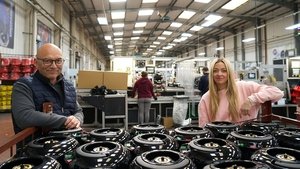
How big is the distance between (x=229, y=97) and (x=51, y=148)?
1.23 m

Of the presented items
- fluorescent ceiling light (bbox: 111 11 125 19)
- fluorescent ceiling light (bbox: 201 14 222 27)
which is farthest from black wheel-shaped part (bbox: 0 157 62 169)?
fluorescent ceiling light (bbox: 201 14 222 27)

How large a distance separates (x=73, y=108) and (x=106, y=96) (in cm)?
358

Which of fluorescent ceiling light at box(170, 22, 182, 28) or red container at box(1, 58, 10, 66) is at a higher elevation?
fluorescent ceiling light at box(170, 22, 182, 28)

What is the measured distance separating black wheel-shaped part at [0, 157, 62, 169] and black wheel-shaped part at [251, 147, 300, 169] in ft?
2.06

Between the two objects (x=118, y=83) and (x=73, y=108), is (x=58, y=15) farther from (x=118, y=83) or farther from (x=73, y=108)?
(x=73, y=108)

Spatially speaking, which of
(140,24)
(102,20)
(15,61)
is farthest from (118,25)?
(15,61)

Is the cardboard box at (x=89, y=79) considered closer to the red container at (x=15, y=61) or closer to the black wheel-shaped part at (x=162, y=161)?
the red container at (x=15, y=61)

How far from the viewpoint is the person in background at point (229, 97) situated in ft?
5.35

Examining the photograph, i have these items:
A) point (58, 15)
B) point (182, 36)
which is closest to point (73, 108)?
point (58, 15)

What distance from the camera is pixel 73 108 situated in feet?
5.78

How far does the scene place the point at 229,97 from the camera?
1.74m

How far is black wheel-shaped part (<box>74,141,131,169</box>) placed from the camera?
78 cm

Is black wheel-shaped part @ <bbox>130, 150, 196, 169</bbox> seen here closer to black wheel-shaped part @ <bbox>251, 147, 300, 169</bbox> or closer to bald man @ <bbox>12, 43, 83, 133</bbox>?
black wheel-shaped part @ <bbox>251, 147, 300, 169</bbox>

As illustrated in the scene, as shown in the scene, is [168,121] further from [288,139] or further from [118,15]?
[288,139]
